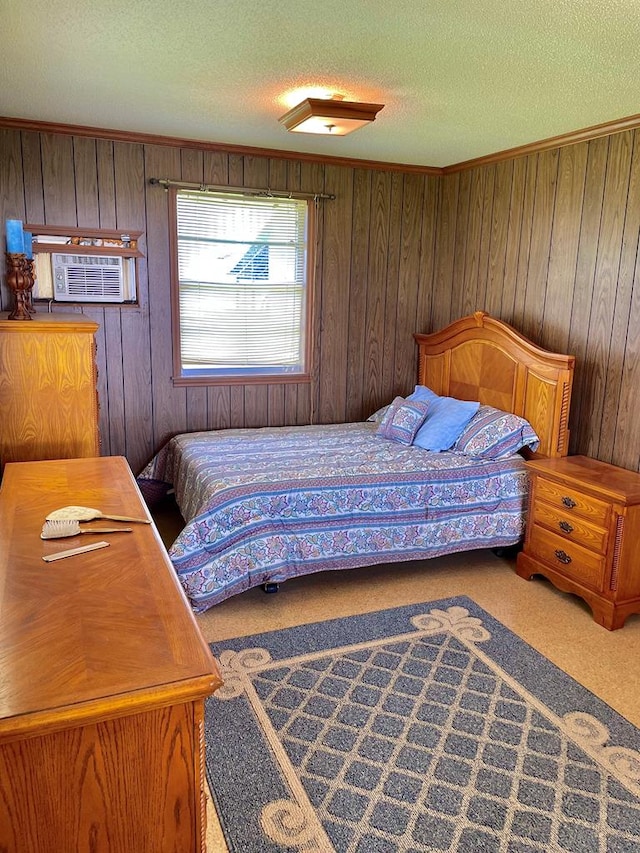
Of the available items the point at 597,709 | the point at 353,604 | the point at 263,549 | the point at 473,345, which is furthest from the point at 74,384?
A: the point at 473,345

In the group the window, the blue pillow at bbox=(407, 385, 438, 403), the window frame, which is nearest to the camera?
the window frame

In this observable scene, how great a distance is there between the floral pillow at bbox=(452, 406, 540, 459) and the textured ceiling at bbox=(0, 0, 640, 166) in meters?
1.65

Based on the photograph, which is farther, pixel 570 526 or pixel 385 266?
pixel 385 266

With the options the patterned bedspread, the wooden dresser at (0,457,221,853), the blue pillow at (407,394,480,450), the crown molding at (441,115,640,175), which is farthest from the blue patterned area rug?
the crown molding at (441,115,640,175)

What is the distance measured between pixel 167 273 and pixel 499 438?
7.76ft

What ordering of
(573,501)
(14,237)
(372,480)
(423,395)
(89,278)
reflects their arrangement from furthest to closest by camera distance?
(423,395), (89,278), (372,480), (573,501), (14,237)

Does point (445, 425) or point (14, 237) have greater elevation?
point (14, 237)

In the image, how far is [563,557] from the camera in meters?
3.37

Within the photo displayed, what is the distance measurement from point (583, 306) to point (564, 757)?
2.52 metres

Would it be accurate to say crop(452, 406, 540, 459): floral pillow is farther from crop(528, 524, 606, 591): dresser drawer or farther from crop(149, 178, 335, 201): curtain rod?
crop(149, 178, 335, 201): curtain rod

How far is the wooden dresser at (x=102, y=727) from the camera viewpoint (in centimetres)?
100

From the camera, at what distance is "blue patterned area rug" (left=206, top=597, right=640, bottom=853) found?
1.86m

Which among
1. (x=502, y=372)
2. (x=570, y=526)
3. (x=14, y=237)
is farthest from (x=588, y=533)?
(x=14, y=237)

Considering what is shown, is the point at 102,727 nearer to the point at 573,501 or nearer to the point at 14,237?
the point at 14,237
